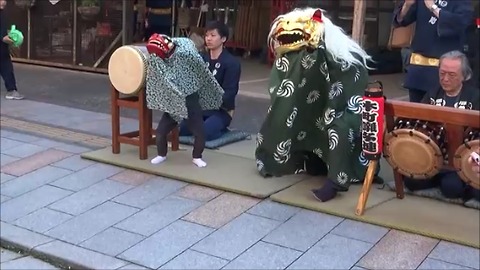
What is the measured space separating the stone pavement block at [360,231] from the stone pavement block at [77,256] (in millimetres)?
1419

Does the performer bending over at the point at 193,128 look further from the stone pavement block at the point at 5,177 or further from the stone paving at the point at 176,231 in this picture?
the stone pavement block at the point at 5,177

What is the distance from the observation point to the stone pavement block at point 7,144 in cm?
652

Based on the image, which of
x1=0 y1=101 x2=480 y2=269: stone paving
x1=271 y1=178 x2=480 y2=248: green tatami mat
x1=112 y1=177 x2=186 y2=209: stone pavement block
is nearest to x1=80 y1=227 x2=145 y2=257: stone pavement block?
x1=0 y1=101 x2=480 y2=269: stone paving

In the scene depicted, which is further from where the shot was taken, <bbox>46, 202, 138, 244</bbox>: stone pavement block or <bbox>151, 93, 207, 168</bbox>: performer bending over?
<bbox>151, 93, 207, 168</bbox>: performer bending over

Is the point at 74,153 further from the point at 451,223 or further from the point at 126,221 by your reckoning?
the point at 451,223

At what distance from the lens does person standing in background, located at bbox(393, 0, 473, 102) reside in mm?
5172

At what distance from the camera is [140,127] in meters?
5.88

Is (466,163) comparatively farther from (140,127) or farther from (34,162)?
(34,162)

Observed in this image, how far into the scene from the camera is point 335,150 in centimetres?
496

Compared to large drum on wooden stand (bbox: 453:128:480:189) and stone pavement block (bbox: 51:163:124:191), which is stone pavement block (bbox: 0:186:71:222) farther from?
large drum on wooden stand (bbox: 453:128:480:189)

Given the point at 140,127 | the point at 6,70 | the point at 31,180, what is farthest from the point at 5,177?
the point at 6,70

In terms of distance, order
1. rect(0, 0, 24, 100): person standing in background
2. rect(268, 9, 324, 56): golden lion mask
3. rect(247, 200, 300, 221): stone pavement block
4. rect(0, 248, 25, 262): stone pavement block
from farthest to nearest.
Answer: rect(0, 0, 24, 100): person standing in background, rect(268, 9, 324, 56): golden lion mask, rect(247, 200, 300, 221): stone pavement block, rect(0, 248, 25, 262): stone pavement block

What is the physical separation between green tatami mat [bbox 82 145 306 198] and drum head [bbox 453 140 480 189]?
1.50 meters

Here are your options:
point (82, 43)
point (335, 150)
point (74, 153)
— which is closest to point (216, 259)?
point (335, 150)
